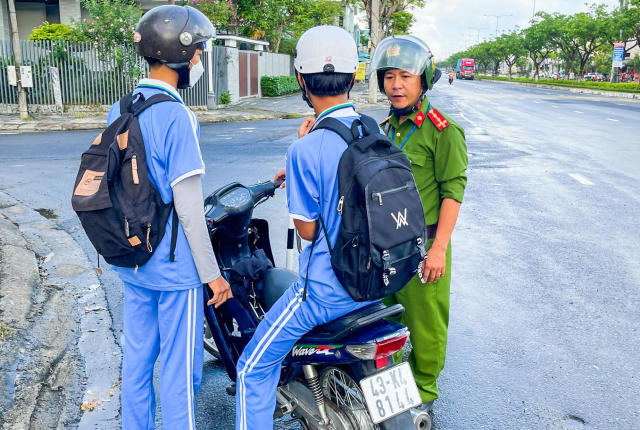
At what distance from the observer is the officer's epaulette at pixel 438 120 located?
274cm

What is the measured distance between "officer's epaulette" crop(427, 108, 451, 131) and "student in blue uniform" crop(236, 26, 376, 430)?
2.14 feet

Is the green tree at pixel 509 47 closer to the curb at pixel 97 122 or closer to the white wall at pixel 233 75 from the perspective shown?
the white wall at pixel 233 75

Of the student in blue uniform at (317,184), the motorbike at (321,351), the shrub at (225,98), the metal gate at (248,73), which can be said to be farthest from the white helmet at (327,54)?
the metal gate at (248,73)

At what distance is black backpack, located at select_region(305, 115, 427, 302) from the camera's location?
1930 millimetres

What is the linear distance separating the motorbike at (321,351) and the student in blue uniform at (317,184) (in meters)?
0.10

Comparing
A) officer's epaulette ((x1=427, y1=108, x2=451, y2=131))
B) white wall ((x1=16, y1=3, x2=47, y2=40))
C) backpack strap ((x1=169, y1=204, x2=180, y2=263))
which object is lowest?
backpack strap ((x1=169, y1=204, x2=180, y2=263))

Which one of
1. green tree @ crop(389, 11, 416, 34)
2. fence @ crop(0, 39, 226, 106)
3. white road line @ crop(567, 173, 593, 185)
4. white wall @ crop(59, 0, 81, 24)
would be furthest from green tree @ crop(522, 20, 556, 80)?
white road line @ crop(567, 173, 593, 185)

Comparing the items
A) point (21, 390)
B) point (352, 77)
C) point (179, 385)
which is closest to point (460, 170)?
point (352, 77)

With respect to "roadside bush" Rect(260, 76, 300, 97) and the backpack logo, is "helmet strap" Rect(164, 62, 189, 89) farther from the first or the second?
"roadside bush" Rect(260, 76, 300, 97)

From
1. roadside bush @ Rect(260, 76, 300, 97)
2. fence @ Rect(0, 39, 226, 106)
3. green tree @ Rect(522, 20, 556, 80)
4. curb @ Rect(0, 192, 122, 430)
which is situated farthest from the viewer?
green tree @ Rect(522, 20, 556, 80)

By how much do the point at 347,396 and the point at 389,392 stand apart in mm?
265

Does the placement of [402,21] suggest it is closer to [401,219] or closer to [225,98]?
[225,98]

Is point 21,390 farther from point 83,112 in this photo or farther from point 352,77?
point 83,112

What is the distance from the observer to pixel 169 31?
7.63ft
